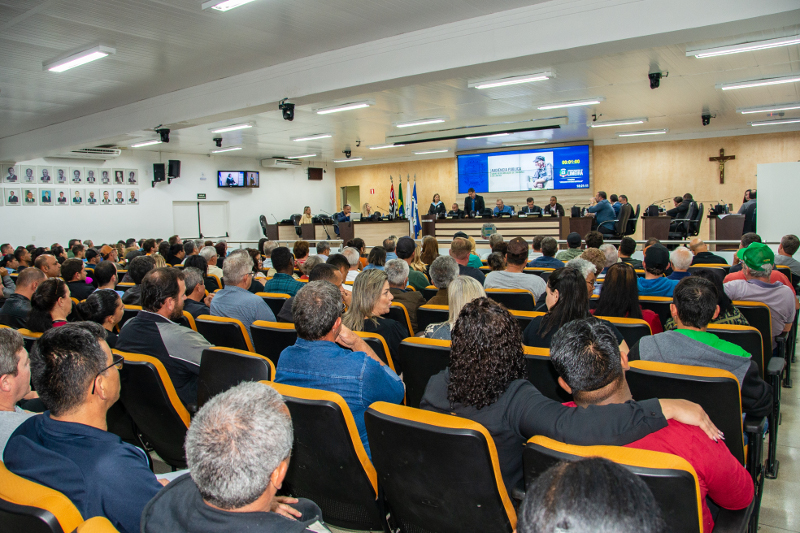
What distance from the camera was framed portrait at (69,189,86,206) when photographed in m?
13.0

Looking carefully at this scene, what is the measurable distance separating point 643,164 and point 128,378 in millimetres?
15535

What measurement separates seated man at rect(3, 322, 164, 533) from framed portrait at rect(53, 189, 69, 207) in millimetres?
13544

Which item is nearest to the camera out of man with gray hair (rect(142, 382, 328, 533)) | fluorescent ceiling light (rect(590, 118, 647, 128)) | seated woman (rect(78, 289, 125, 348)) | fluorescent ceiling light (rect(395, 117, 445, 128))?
man with gray hair (rect(142, 382, 328, 533))

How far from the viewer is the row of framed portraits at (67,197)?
12.0 m

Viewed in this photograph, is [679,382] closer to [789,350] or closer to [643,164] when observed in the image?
[789,350]

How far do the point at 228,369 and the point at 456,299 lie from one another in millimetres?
1199

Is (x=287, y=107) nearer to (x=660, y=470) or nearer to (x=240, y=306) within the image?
(x=240, y=306)

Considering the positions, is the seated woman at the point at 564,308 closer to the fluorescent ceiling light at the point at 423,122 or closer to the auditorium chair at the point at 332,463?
the auditorium chair at the point at 332,463

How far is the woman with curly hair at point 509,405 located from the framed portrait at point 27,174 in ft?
46.0

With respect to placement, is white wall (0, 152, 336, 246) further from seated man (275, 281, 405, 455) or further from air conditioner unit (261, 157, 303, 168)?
seated man (275, 281, 405, 455)

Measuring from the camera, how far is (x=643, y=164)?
1491cm

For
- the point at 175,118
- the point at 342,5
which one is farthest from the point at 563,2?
the point at 175,118

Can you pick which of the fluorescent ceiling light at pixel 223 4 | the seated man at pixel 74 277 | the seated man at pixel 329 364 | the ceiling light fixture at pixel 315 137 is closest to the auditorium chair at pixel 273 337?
the seated man at pixel 329 364

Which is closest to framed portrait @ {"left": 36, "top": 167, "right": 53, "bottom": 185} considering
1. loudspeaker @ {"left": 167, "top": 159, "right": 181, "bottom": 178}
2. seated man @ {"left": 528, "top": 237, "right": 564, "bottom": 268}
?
loudspeaker @ {"left": 167, "top": 159, "right": 181, "bottom": 178}
